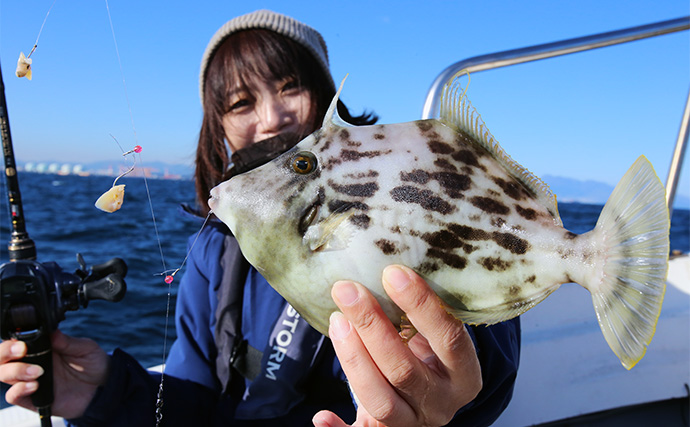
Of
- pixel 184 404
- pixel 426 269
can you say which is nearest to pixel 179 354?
pixel 184 404

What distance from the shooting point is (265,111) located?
2.63 metres

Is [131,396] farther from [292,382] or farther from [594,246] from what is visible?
[594,246]

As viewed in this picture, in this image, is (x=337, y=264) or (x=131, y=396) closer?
(x=337, y=264)

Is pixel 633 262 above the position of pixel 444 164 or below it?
below

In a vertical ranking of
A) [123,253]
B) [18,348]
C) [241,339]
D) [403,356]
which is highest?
[403,356]

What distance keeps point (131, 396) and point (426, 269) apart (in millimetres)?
1864

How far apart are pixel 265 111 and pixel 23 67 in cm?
135

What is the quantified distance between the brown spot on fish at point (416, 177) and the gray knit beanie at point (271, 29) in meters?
1.82

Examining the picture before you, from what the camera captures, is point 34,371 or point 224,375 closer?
point 34,371

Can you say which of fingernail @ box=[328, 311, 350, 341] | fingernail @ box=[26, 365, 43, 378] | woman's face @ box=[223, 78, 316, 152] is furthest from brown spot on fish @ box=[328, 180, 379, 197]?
fingernail @ box=[26, 365, 43, 378]

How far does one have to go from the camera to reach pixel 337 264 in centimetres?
117

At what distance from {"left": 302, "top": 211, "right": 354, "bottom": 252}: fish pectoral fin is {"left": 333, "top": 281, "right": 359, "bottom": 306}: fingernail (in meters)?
0.09

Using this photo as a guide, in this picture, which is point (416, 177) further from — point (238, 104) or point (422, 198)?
point (238, 104)

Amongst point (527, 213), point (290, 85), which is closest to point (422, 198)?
point (527, 213)
